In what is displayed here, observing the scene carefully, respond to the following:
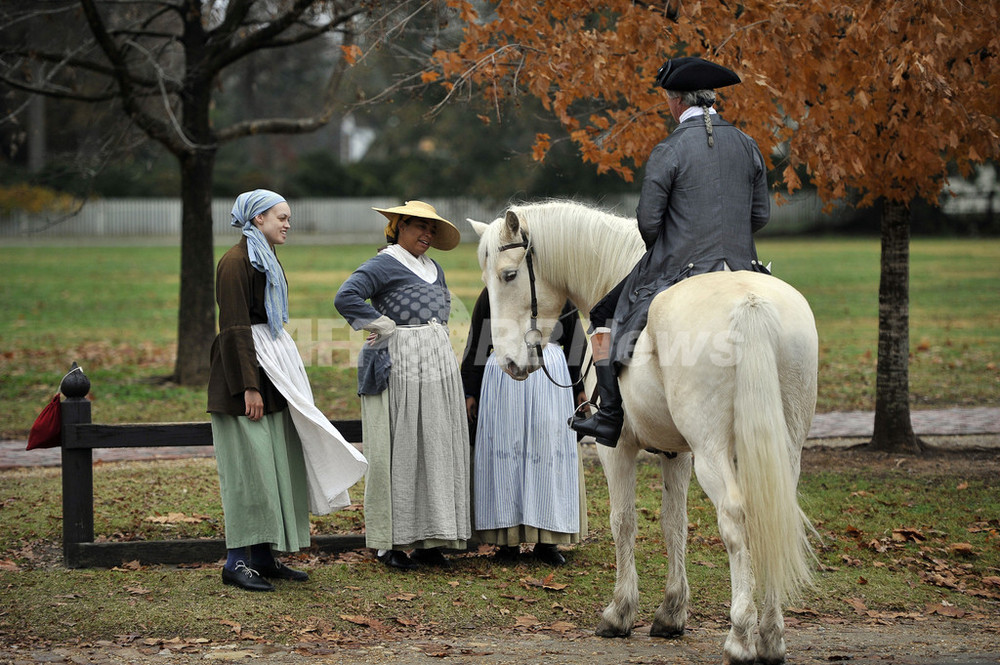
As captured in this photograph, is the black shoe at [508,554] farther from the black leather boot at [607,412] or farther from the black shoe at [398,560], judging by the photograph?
the black leather boot at [607,412]

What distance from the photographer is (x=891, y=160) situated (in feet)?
26.4

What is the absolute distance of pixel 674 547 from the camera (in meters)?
5.24

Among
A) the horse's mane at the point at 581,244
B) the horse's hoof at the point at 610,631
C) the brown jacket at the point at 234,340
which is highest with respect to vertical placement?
the horse's mane at the point at 581,244

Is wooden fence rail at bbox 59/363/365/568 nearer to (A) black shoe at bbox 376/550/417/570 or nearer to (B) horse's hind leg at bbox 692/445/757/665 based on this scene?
(A) black shoe at bbox 376/550/417/570

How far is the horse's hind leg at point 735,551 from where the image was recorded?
4.24 metres

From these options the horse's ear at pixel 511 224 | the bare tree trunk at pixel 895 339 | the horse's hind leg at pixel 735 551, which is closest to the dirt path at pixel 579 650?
the horse's hind leg at pixel 735 551

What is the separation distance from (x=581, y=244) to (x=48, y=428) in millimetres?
3209

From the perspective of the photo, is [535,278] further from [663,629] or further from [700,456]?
[663,629]

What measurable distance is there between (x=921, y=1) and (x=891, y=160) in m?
1.55

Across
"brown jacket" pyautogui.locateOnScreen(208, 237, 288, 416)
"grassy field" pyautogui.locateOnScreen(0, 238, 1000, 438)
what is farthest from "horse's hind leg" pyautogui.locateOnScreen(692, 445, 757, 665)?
"grassy field" pyautogui.locateOnScreen(0, 238, 1000, 438)

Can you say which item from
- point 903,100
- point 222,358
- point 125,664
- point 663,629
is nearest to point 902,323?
point 903,100

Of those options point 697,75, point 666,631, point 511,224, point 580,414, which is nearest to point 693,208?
point 697,75

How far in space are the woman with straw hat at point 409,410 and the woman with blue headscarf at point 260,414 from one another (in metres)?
0.29

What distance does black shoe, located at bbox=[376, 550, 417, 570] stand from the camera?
6164mm
